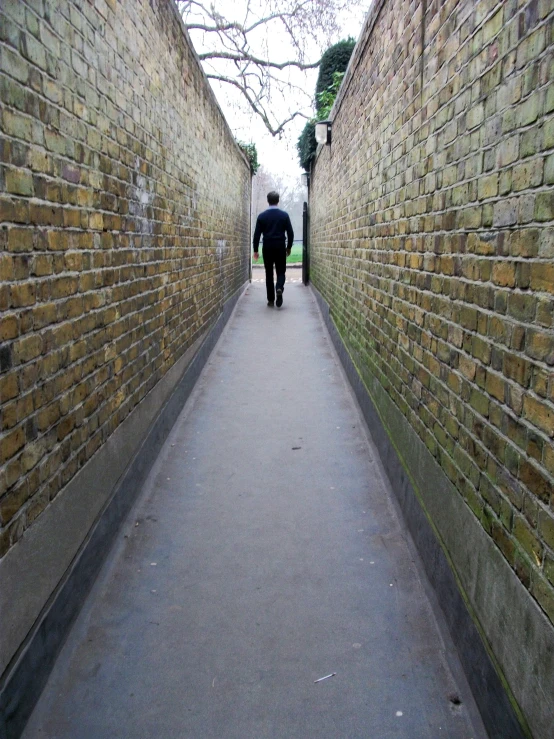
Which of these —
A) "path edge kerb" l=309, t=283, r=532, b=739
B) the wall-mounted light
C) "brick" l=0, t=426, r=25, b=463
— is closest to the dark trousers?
the wall-mounted light

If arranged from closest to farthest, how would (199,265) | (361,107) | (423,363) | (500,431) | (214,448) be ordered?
(500,431) < (423,363) < (214,448) < (361,107) < (199,265)

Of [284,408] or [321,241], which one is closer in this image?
[284,408]

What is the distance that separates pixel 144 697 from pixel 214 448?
2518 millimetres

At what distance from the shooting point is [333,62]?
13195 millimetres

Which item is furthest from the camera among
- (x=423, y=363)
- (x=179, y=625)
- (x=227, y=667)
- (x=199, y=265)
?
(x=199, y=265)

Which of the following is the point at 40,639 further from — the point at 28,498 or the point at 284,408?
the point at 284,408

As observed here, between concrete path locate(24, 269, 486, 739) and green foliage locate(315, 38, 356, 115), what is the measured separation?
33.4ft

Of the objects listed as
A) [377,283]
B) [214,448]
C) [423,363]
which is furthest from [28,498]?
[377,283]

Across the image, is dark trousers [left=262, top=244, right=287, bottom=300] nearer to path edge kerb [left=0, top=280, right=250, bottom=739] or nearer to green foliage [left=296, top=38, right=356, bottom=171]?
green foliage [left=296, top=38, right=356, bottom=171]

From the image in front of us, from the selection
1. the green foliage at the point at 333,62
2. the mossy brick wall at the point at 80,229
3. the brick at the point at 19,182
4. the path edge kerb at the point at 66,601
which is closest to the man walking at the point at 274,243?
the green foliage at the point at 333,62

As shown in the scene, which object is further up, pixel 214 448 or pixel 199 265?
pixel 199 265

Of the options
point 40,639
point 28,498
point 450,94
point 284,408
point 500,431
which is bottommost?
point 284,408

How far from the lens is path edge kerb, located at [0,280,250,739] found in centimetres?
195

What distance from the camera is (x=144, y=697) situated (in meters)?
2.24
